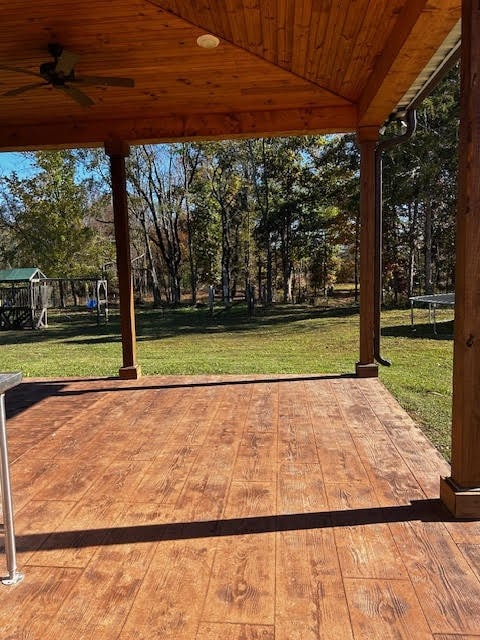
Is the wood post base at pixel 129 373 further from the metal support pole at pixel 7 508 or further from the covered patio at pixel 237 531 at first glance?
the metal support pole at pixel 7 508

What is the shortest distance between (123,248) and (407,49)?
2997 mm

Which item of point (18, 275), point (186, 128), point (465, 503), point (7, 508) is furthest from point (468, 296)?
point (18, 275)

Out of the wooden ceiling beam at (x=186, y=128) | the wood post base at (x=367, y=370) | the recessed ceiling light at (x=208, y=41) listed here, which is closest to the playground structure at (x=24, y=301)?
→ the wooden ceiling beam at (x=186, y=128)

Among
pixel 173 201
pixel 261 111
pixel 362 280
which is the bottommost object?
pixel 362 280

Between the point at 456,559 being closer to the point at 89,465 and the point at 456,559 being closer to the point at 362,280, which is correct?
the point at 89,465

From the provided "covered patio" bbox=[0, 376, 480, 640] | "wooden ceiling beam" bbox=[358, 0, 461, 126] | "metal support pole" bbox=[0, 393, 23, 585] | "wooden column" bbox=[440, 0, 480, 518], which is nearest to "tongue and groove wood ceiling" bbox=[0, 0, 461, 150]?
"wooden ceiling beam" bbox=[358, 0, 461, 126]

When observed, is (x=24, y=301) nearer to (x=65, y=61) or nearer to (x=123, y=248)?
(x=123, y=248)

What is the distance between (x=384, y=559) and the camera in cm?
172

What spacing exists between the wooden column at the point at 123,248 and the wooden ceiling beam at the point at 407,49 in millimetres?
2280

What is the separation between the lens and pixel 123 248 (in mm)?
4691

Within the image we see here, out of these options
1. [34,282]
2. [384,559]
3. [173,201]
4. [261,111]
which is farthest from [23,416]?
[173,201]

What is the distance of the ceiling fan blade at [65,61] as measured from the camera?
3.14m

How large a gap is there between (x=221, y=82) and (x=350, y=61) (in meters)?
1.00

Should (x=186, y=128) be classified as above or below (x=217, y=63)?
below
